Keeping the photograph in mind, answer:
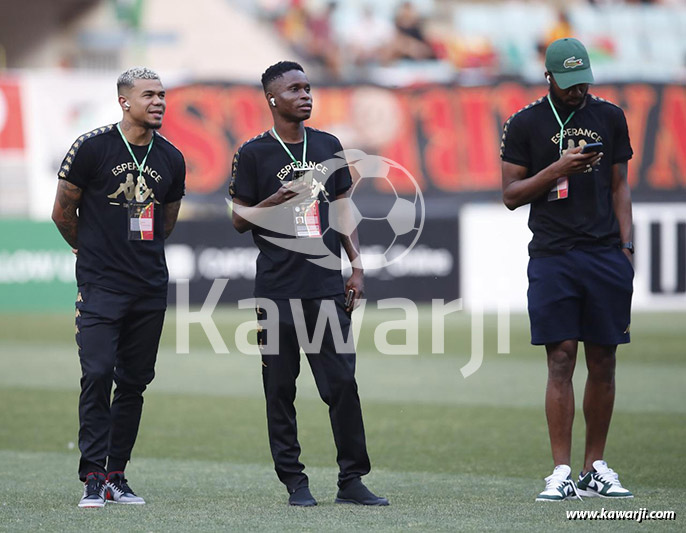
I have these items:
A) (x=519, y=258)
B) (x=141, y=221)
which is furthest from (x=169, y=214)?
(x=519, y=258)

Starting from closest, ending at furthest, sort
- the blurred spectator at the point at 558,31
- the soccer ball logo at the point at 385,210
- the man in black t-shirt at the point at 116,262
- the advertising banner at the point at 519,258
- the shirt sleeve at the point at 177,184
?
the man in black t-shirt at the point at 116,262 < the shirt sleeve at the point at 177,184 < the advertising banner at the point at 519,258 < the soccer ball logo at the point at 385,210 < the blurred spectator at the point at 558,31

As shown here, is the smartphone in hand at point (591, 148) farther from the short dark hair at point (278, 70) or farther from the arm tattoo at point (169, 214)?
the arm tattoo at point (169, 214)

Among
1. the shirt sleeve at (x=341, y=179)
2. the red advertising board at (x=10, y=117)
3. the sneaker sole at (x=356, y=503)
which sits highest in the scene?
the red advertising board at (x=10, y=117)

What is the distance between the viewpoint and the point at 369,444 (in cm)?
864

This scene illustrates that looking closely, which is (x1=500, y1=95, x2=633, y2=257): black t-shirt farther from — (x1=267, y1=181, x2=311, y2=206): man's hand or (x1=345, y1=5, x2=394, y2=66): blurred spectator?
(x1=345, y1=5, x2=394, y2=66): blurred spectator

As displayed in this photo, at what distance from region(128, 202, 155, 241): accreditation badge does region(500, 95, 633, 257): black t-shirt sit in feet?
6.25

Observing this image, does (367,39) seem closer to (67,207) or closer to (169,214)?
(169,214)

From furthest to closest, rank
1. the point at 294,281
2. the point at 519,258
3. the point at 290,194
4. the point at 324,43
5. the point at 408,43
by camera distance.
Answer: the point at 408,43, the point at 324,43, the point at 519,258, the point at 294,281, the point at 290,194

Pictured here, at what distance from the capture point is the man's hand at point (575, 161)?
6.01 m

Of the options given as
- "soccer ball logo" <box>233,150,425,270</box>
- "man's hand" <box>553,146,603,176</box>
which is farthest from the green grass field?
"soccer ball logo" <box>233,150,425,270</box>

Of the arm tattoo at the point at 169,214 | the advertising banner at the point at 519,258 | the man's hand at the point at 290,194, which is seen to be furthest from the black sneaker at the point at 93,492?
the advertising banner at the point at 519,258

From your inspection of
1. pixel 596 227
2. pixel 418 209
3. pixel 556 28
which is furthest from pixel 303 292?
pixel 556 28

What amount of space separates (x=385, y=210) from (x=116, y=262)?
15697mm

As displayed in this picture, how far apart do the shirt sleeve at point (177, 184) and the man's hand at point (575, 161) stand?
78.2 inches
